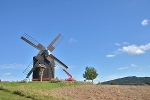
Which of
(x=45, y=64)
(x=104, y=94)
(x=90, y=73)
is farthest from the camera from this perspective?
(x=90, y=73)

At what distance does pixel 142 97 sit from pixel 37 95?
11.0 m

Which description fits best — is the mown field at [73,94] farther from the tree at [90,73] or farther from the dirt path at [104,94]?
the tree at [90,73]

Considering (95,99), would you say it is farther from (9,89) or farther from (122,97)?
(9,89)

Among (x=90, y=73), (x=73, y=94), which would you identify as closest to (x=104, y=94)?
(x=73, y=94)

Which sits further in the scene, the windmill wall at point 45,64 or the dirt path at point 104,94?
the windmill wall at point 45,64

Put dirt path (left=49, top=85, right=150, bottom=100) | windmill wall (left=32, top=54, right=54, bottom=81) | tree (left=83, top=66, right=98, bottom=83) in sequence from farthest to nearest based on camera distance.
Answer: tree (left=83, top=66, right=98, bottom=83) → windmill wall (left=32, top=54, right=54, bottom=81) → dirt path (left=49, top=85, right=150, bottom=100)

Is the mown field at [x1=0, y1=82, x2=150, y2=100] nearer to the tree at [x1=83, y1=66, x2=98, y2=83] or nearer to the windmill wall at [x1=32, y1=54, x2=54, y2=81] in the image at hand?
the windmill wall at [x1=32, y1=54, x2=54, y2=81]

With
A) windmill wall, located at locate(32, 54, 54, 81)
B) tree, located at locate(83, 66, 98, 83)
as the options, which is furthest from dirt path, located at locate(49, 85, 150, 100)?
tree, located at locate(83, 66, 98, 83)

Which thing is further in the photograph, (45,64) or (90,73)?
(90,73)

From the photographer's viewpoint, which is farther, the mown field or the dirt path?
the dirt path

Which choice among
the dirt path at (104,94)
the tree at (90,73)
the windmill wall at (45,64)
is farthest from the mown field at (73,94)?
the tree at (90,73)

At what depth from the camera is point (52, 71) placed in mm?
41438

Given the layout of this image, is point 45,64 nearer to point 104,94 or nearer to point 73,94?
point 73,94

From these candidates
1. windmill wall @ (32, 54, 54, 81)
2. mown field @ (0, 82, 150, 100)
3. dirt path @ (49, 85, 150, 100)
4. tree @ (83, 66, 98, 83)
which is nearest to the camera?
mown field @ (0, 82, 150, 100)
